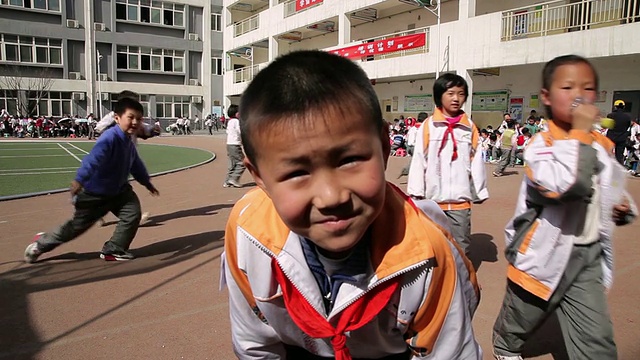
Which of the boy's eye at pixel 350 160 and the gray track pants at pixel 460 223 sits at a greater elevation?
the boy's eye at pixel 350 160

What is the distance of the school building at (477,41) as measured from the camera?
15156 mm

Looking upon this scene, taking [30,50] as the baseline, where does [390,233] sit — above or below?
below

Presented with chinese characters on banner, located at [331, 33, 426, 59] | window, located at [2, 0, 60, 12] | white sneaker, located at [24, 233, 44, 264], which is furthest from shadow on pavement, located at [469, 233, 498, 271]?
window, located at [2, 0, 60, 12]

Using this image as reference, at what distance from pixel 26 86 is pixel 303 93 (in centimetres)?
4217

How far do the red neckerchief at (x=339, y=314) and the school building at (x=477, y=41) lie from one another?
45.8ft

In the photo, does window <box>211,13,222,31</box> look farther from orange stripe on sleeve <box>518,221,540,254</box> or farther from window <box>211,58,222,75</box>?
orange stripe on sleeve <box>518,221,540,254</box>

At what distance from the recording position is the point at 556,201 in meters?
2.23

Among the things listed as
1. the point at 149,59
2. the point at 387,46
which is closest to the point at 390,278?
the point at 387,46

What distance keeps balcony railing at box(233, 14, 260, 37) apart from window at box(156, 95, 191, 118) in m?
8.73

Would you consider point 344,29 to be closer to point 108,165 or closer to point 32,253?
point 108,165

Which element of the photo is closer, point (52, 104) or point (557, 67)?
point (557, 67)

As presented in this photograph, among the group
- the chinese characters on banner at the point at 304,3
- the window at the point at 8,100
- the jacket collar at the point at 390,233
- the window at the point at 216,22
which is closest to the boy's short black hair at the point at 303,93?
the jacket collar at the point at 390,233

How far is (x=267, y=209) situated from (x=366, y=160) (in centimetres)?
44

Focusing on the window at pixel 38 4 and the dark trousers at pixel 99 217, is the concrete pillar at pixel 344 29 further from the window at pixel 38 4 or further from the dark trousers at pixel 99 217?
the window at pixel 38 4
